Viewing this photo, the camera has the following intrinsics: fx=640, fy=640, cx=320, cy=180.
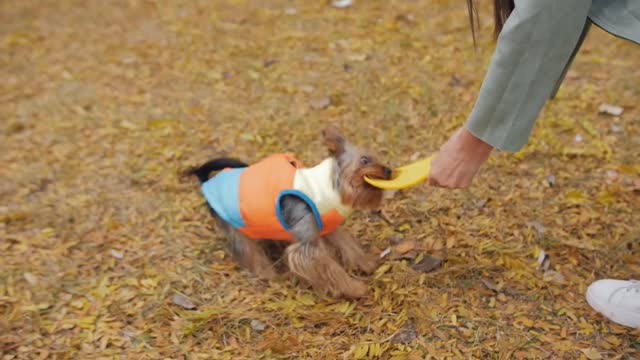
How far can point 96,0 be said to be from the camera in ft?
22.7

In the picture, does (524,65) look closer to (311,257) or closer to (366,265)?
(311,257)

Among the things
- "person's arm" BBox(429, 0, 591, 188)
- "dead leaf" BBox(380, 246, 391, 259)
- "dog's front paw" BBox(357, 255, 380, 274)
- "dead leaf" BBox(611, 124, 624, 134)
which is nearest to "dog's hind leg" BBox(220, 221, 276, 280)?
"dog's front paw" BBox(357, 255, 380, 274)

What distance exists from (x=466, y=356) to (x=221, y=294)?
125 centimetres

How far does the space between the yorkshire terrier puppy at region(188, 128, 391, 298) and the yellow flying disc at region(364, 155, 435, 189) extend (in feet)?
0.16

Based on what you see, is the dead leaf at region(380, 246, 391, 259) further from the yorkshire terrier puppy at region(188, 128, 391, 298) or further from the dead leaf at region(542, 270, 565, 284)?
the dead leaf at region(542, 270, 565, 284)

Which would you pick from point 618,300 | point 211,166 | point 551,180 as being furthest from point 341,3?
point 618,300

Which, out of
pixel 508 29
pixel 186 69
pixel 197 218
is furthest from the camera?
pixel 186 69

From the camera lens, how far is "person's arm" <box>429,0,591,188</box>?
6.84 ft

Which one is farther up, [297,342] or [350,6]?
[350,6]

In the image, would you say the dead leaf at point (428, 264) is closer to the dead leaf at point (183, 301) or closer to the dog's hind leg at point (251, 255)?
the dog's hind leg at point (251, 255)

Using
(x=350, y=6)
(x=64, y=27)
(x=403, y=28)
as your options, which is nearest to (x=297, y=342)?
(x=403, y=28)

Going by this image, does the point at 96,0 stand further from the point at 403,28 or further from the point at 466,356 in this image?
the point at 466,356

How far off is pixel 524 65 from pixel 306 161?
2.20m

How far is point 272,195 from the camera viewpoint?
3.06 metres
